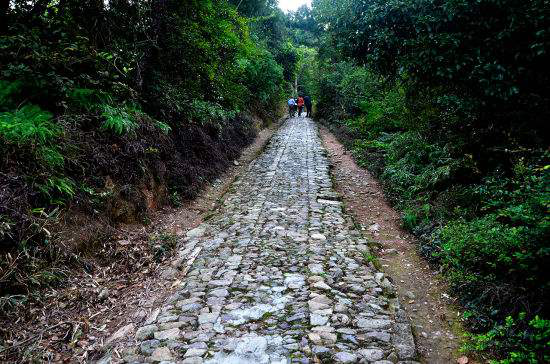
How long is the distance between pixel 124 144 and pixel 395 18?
5357 millimetres

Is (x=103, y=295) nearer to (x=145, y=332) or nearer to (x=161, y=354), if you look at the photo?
(x=145, y=332)

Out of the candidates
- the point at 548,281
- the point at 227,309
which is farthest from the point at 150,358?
the point at 548,281

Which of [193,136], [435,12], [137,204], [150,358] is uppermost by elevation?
[435,12]

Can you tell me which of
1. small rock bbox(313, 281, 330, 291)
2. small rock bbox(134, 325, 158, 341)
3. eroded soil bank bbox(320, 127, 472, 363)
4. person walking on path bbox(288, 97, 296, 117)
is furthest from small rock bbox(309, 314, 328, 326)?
person walking on path bbox(288, 97, 296, 117)

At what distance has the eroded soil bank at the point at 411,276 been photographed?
10.3 ft

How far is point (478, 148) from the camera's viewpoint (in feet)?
19.5

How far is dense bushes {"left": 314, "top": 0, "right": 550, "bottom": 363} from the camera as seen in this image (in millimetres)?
3188

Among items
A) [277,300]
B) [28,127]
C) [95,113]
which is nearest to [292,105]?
[95,113]

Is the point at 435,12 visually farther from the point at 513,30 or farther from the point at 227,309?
the point at 227,309

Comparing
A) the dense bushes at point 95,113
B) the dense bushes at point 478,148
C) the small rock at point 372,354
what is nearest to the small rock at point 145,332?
the dense bushes at point 95,113

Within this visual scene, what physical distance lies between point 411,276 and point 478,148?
9.71 ft

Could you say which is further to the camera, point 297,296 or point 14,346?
point 297,296

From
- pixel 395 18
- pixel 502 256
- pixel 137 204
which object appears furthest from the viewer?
pixel 395 18

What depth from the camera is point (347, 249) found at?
16.3 ft
